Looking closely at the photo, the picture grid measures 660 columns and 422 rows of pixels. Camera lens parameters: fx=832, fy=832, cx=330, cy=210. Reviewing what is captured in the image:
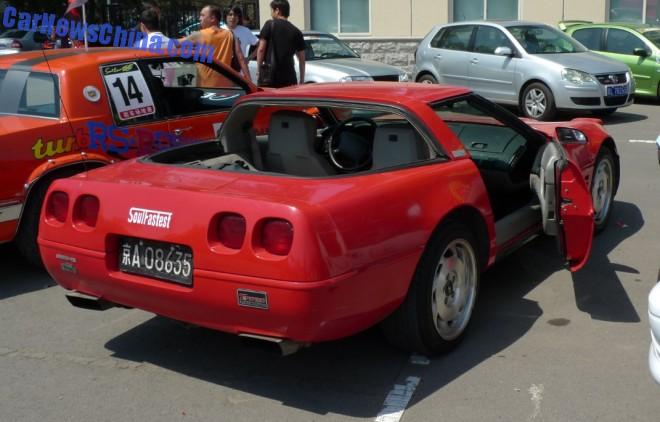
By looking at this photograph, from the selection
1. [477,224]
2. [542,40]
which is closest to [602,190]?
[477,224]

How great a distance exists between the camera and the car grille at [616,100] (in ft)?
40.5

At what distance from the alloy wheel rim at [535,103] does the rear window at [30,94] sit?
27.6ft

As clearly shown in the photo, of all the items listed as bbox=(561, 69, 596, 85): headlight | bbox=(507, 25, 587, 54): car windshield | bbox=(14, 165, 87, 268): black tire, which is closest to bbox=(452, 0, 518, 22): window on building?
bbox=(507, 25, 587, 54): car windshield

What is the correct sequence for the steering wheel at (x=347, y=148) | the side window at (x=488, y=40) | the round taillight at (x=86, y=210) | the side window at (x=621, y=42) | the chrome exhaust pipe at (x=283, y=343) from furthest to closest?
the side window at (x=621, y=42), the side window at (x=488, y=40), the steering wheel at (x=347, y=148), the round taillight at (x=86, y=210), the chrome exhaust pipe at (x=283, y=343)

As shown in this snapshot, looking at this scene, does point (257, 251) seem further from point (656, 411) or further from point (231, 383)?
point (656, 411)

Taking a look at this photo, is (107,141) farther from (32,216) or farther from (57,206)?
(57,206)

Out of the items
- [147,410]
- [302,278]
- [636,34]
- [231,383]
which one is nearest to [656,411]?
[302,278]

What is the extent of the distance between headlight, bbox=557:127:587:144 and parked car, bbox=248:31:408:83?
6456mm

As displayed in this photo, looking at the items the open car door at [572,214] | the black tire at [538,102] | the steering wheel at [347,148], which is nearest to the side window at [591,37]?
the black tire at [538,102]

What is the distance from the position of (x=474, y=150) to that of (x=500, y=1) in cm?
1536

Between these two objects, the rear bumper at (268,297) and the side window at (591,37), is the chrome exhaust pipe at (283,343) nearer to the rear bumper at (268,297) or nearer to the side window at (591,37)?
the rear bumper at (268,297)

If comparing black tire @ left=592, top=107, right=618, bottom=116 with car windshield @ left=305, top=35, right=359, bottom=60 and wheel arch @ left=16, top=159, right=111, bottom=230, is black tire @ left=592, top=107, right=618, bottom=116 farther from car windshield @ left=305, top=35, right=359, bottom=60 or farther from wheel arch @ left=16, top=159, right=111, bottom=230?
wheel arch @ left=16, top=159, right=111, bottom=230

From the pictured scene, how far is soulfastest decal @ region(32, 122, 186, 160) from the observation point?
5.79 meters

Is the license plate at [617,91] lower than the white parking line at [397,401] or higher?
higher
